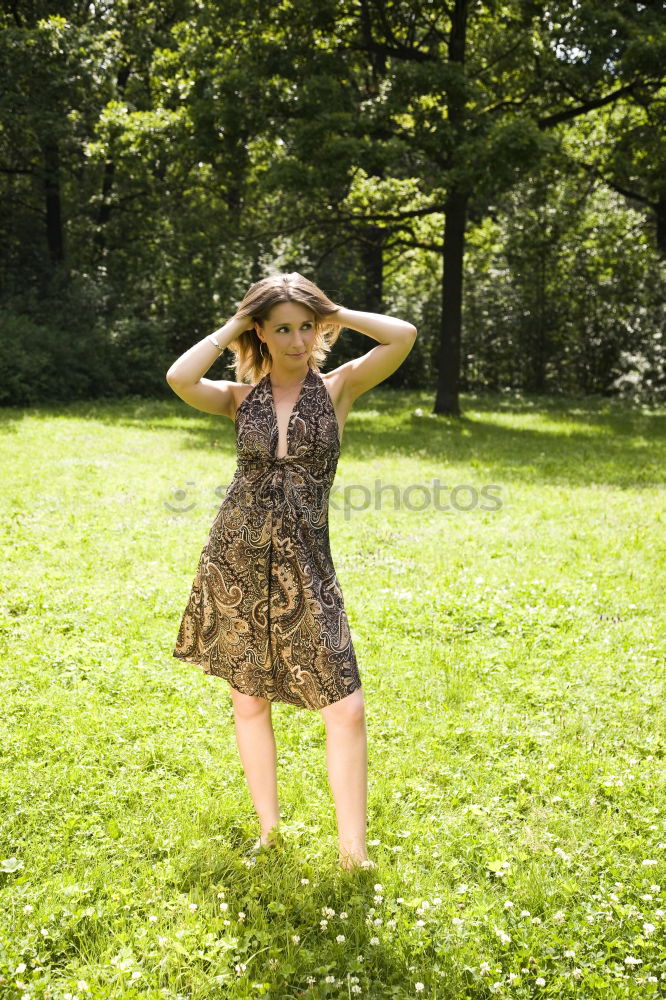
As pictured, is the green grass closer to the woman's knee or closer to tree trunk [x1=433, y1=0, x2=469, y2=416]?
the woman's knee

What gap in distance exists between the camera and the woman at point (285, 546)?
323cm

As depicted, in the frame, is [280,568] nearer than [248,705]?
Yes

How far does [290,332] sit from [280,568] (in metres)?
0.88

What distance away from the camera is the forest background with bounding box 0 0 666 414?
16.0m

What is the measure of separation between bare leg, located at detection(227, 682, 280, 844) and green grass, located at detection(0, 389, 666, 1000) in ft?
0.40

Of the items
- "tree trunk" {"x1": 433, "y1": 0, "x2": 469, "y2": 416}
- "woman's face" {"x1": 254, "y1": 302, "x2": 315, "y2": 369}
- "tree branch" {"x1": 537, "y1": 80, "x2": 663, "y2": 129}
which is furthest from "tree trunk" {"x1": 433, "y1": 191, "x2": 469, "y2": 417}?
"woman's face" {"x1": 254, "y1": 302, "x2": 315, "y2": 369}

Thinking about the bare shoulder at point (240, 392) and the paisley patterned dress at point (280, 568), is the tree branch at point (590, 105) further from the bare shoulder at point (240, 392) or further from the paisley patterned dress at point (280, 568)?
the paisley patterned dress at point (280, 568)

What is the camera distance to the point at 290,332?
3266 millimetres

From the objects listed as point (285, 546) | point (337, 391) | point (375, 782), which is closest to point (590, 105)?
point (337, 391)

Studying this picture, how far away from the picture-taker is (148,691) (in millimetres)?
5020

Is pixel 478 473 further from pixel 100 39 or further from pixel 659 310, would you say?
pixel 100 39

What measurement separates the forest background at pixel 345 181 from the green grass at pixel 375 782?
10363 mm

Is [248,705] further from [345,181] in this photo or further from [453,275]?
[453,275]

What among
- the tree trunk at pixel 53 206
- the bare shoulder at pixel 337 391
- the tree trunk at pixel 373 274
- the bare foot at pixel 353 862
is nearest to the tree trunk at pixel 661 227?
the tree trunk at pixel 373 274
